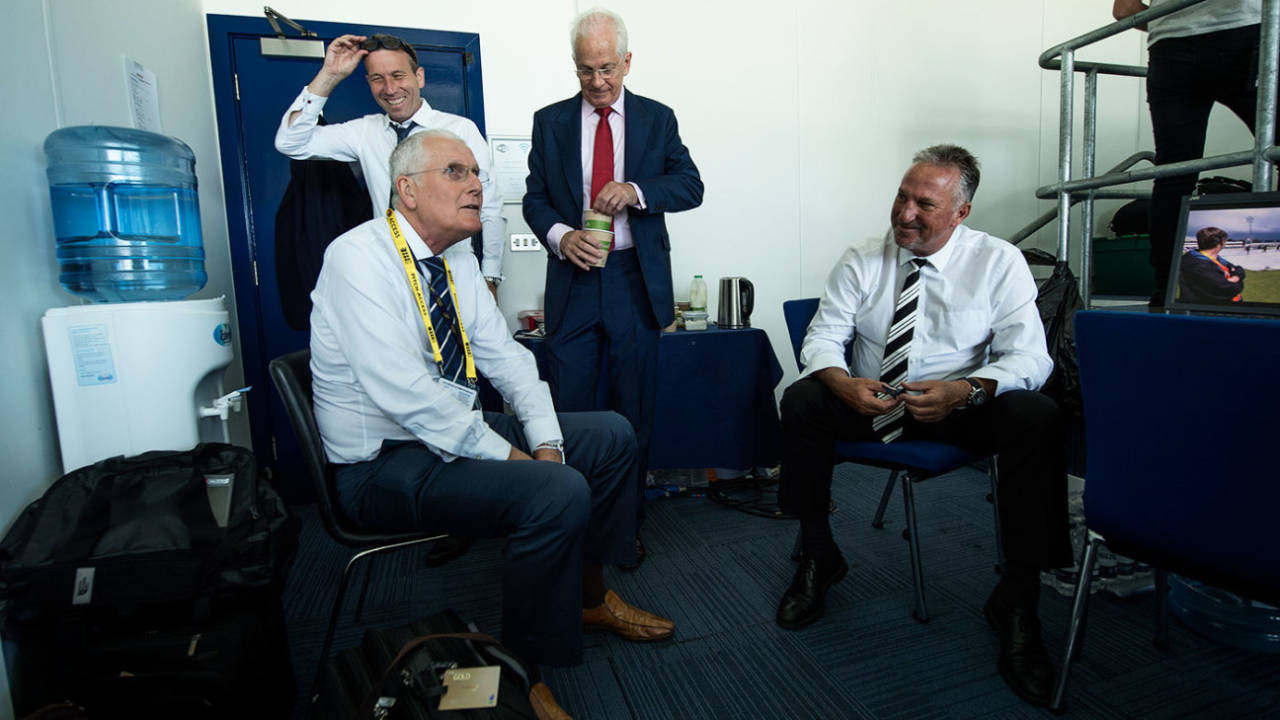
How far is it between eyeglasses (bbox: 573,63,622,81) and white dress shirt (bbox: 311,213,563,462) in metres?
0.88

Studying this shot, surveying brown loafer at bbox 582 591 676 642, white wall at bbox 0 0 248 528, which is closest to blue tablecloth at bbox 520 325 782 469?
brown loafer at bbox 582 591 676 642

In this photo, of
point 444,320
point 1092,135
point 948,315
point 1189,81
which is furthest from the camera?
point 1092,135

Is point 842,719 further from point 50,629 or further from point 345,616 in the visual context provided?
point 50,629

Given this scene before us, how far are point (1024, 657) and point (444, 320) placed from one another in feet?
5.19

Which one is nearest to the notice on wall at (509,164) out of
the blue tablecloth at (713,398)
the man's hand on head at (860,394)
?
the blue tablecloth at (713,398)

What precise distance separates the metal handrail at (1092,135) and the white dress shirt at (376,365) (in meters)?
2.01

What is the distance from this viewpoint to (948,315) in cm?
188

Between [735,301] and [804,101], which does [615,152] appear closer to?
[735,301]

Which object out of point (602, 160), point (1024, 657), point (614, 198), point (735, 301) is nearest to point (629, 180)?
point (602, 160)

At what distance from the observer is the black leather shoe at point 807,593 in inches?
68.4

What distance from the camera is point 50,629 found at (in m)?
1.11

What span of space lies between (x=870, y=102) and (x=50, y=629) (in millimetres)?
3871

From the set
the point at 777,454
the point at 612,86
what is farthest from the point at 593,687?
the point at 612,86

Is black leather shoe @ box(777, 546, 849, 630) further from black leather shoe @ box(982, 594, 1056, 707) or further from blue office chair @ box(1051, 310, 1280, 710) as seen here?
blue office chair @ box(1051, 310, 1280, 710)
